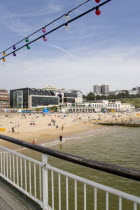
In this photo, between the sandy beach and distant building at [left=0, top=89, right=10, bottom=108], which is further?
distant building at [left=0, top=89, right=10, bottom=108]

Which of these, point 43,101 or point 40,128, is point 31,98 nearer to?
point 43,101

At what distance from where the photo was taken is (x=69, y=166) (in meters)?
15.8

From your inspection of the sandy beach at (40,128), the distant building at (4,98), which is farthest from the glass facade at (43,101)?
the sandy beach at (40,128)

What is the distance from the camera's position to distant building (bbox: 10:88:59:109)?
114125mm

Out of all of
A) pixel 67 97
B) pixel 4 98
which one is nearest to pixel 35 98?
pixel 67 97

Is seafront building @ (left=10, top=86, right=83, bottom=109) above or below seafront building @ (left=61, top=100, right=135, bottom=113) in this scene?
above

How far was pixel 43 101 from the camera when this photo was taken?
12138 centimetres

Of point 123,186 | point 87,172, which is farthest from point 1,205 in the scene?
point 87,172

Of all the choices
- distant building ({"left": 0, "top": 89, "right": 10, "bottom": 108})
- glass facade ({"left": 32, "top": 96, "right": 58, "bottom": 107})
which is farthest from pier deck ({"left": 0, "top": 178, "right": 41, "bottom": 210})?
distant building ({"left": 0, "top": 89, "right": 10, "bottom": 108})

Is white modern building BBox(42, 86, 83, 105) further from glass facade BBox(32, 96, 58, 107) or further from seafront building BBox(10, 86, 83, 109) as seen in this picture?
glass facade BBox(32, 96, 58, 107)

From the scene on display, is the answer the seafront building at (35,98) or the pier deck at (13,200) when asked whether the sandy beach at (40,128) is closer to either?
the pier deck at (13,200)

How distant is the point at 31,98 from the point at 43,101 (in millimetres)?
10341

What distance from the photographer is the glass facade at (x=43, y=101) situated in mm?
115706

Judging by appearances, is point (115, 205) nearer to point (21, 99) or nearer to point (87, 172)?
point (87, 172)
